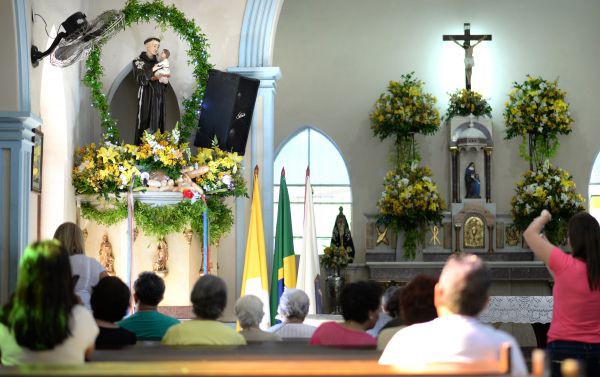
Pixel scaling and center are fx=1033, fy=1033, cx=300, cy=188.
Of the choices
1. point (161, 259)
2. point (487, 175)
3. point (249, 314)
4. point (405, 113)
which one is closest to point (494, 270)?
point (487, 175)

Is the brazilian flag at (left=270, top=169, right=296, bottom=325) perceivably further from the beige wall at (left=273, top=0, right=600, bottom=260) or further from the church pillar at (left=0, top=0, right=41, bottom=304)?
the beige wall at (left=273, top=0, right=600, bottom=260)

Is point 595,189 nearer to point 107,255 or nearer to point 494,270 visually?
point 494,270

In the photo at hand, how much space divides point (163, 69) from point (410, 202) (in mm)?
5164

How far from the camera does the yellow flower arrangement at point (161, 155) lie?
920 cm

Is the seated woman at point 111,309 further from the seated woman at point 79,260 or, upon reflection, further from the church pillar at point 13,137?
the church pillar at point 13,137

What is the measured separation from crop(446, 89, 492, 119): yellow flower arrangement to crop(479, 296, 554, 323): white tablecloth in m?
5.09

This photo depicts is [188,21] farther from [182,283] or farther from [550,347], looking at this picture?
[550,347]

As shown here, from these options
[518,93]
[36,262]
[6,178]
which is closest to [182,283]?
[6,178]

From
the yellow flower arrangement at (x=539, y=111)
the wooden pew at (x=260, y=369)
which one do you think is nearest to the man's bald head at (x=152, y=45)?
the yellow flower arrangement at (x=539, y=111)

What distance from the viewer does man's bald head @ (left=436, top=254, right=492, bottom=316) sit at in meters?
3.34

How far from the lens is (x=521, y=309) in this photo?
984cm

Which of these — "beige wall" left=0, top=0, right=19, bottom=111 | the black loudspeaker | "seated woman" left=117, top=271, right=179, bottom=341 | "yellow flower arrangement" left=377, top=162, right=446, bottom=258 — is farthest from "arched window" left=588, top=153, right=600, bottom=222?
"seated woman" left=117, top=271, right=179, bottom=341

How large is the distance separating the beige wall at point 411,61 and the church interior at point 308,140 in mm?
29

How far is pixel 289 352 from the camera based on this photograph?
15.3ft
